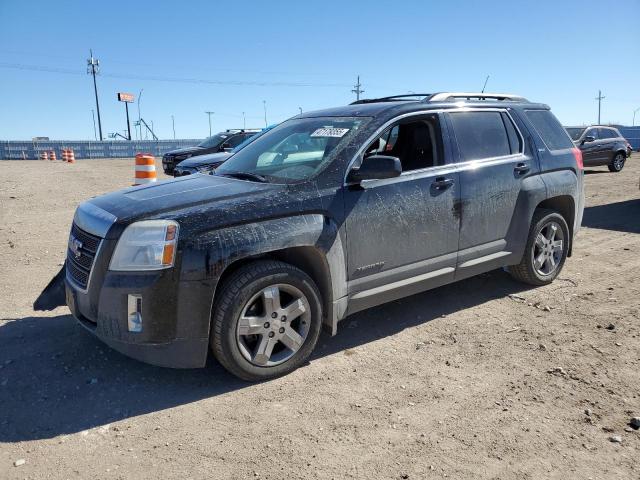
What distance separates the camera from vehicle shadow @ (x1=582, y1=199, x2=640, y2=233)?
8.11 meters

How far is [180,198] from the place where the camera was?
11.1 ft

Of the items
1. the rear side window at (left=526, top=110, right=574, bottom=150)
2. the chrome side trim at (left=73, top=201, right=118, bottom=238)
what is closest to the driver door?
the rear side window at (left=526, top=110, right=574, bottom=150)

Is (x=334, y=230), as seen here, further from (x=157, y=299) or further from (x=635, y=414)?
(x=635, y=414)

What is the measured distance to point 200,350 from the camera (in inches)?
124

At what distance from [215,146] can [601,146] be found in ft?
43.0

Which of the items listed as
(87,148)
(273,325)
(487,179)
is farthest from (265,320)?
(87,148)

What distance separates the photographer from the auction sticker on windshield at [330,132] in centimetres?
391

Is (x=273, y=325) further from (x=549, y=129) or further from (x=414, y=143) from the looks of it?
(x=549, y=129)

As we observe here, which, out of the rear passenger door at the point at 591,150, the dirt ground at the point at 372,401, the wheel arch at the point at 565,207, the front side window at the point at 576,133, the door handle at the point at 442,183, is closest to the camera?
the dirt ground at the point at 372,401

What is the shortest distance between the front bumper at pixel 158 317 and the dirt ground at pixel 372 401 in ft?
1.14

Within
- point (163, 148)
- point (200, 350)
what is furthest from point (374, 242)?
point (163, 148)

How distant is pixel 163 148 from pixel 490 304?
42.8 m

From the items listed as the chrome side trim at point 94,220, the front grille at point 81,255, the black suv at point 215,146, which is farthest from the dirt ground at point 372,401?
the black suv at point 215,146

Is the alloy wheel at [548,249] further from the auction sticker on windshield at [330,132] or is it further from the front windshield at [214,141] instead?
the front windshield at [214,141]
